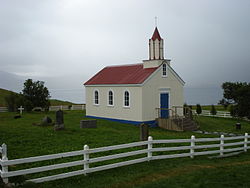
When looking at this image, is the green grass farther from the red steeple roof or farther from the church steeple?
the red steeple roof

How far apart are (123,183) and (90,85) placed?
2180cm

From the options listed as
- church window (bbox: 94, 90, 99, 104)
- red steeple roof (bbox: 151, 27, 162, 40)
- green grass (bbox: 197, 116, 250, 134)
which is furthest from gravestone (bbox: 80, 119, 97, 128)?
red steeple roof (bbox: 151, 27, 162, 40)

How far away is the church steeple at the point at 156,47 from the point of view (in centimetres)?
2606

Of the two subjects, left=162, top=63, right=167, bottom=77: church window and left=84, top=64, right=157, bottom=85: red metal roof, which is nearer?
left=84, top=64, right=157, bottom=85: red metal roof

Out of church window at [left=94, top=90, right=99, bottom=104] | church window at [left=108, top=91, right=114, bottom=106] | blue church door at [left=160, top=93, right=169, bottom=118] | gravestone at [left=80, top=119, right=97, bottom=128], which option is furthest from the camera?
church window at [left=94, top=90, right=99, bottom=104]

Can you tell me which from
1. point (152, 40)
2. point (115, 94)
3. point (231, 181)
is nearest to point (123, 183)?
point (231, 181)

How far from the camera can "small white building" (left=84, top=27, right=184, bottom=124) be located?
79.2 ft

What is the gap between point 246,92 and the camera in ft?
86.7

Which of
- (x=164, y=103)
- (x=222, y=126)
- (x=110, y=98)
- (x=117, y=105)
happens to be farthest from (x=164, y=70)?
(x=222, y=126)

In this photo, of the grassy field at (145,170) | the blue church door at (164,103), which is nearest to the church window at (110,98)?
the blue church door at (164,103)

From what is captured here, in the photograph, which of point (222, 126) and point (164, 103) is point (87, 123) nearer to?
point (164, 103)

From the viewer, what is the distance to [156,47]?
26250mm

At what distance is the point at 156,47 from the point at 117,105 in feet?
22.6

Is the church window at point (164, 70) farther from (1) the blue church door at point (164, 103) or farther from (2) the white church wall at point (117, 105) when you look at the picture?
(2) the white church wall at point (117, 105)
